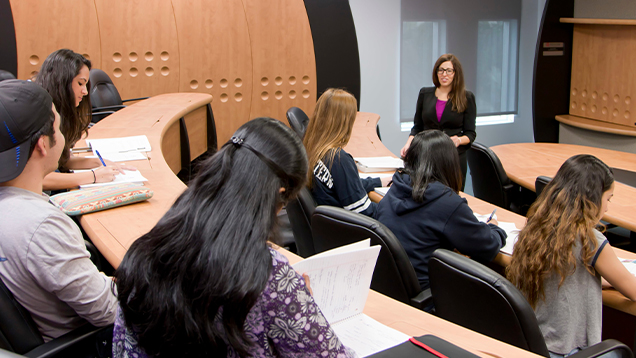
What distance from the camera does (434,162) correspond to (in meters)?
2.00

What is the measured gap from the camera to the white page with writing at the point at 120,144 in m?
2.65

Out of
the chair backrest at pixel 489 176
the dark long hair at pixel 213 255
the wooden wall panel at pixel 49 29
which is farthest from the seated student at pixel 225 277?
the wooden wall panel at pixel 49 29

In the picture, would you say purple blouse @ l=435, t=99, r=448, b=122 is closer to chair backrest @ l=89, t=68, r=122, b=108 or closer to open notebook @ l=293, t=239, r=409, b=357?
chair backrest @ l=89, t=68, r=122, b=108

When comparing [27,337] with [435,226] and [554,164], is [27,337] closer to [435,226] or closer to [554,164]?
[435,226]

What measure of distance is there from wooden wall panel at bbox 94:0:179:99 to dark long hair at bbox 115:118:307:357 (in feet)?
14.7

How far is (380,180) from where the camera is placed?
2.84m

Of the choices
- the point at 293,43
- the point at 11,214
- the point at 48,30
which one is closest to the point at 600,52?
the point at 293,43

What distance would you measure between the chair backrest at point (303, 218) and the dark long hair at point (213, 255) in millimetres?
1355

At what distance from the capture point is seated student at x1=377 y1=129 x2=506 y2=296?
1.94 m

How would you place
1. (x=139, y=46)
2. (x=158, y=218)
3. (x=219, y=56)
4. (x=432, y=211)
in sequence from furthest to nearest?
(x=219, y=56), (x=139, y=46), (x=432, y=211), (x=158, y=218)

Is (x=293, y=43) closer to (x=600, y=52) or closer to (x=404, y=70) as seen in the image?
(x=404, y=70)

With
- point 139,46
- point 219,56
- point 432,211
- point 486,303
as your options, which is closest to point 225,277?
point 486,303

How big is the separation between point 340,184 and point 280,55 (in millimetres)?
3393

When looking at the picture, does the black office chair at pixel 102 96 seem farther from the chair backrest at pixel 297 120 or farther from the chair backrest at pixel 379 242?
the chair backrest at pixel 379 242
